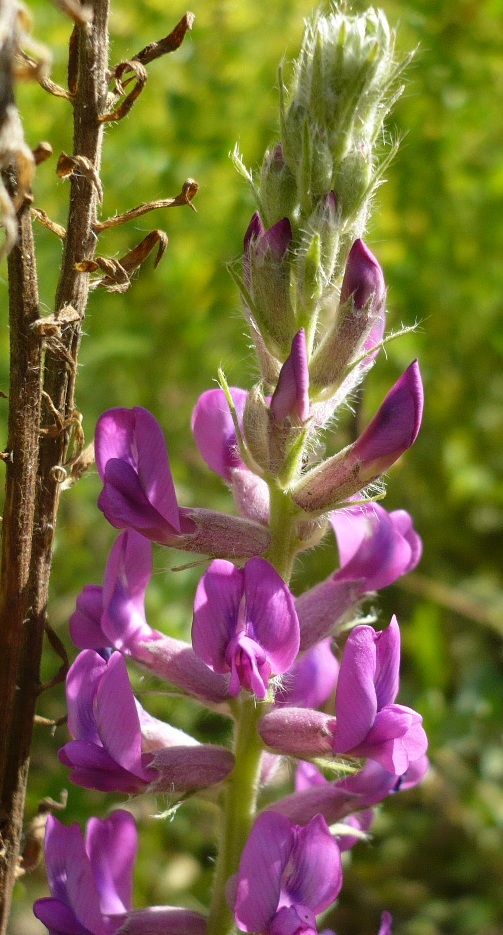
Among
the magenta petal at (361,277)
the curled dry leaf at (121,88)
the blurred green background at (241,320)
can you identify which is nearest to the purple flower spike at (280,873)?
the magenta petal at (361,277)

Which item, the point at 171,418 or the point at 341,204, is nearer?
the point at 341,204

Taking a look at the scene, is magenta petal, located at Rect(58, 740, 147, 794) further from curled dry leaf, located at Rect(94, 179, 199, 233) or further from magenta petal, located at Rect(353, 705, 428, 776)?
curled dry leaf, located at Rect(94, 179, 199, 233)

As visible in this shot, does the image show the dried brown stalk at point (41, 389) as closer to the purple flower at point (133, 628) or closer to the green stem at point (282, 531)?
the purple flower at point (133, 628)

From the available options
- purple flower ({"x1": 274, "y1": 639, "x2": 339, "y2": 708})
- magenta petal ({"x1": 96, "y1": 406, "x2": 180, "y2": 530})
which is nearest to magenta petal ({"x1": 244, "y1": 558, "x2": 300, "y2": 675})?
magenta petal ({"x1": 96, "y1": 406, "x2": 180, "y2": 530})

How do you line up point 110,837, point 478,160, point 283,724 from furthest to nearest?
point 478,160
point 110,837
point 283,724

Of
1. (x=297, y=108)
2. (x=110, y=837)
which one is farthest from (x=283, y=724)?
(x=297, y=108)

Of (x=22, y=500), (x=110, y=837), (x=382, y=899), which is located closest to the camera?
(x=22, y=500)

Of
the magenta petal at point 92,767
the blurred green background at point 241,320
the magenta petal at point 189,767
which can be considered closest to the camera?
the magenta petal at point 92,767

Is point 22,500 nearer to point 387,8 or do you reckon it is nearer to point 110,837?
point 110,837
